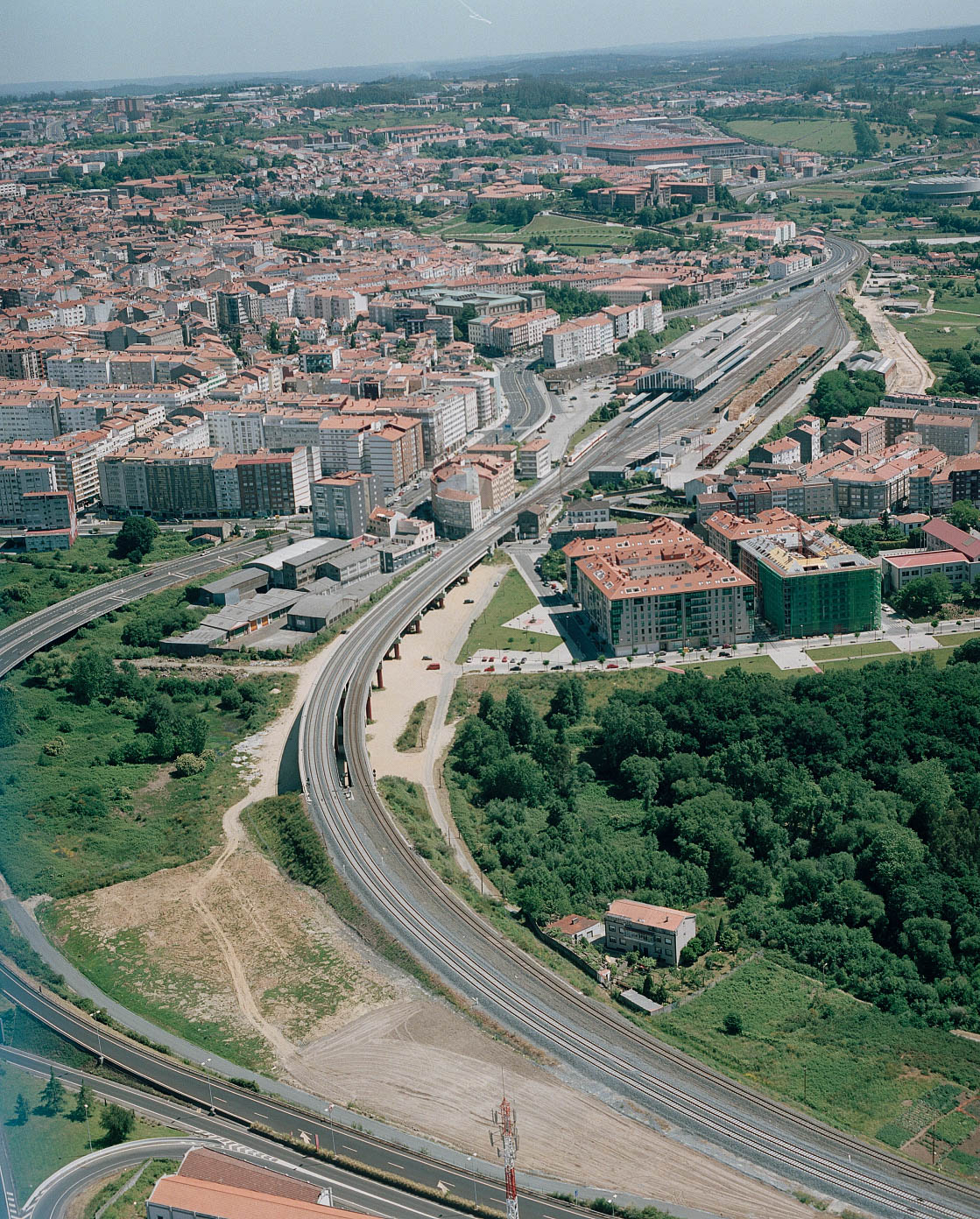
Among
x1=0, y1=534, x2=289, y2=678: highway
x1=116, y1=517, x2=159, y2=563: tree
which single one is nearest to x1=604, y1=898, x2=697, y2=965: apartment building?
x1=0, y1=534, x2=289, y2=678: highway

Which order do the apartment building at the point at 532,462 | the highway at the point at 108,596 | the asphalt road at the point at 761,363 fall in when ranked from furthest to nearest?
1. the asphalt road at the point at 761,363
2. the apartment building at the point at 532,462
3. the highway at the point at 108,596

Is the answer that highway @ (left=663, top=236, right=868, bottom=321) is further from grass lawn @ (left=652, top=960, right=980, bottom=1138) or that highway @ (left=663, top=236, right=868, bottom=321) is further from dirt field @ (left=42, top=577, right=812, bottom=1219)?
grass lawn @ (left=652, top=960, right=980, bottom=1138)

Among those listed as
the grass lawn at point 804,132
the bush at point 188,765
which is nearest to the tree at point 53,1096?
the bush at point 188,765

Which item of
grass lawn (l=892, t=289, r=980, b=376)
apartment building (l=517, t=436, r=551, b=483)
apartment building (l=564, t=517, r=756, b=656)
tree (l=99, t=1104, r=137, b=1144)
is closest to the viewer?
tree (l=99, t=1104, r=137, b=1144)

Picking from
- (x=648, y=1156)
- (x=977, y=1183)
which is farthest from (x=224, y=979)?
(x=977, y=1183)

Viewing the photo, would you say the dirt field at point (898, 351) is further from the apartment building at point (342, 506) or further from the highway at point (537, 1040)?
the highway at point (537, 1040)

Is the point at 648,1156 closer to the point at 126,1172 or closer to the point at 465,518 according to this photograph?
the point at 126,1172
